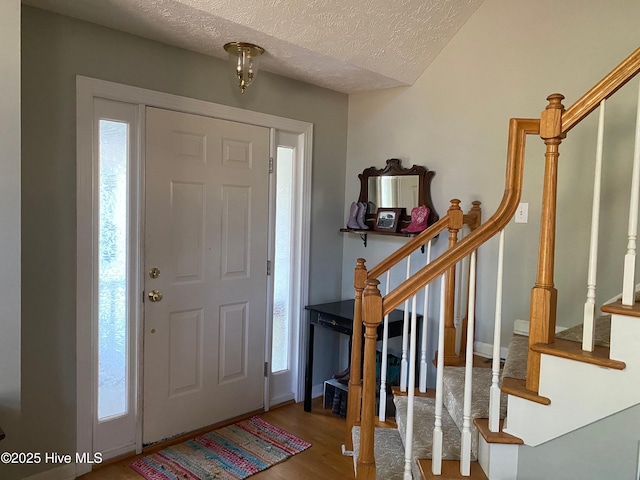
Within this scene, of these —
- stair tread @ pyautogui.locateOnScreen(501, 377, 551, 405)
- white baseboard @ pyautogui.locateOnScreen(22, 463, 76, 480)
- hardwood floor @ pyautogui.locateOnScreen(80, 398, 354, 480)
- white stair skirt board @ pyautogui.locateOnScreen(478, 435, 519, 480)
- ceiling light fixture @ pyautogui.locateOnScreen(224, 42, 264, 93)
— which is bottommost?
hardwood floor @ pyautogui.locateOnScreen(80, 398, 354, 480)

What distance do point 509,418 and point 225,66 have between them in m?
2.47

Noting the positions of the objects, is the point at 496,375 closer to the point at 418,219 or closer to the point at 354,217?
the point at 418,219

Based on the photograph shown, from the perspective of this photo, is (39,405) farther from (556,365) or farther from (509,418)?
(556,365)

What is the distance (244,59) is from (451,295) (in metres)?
1.76

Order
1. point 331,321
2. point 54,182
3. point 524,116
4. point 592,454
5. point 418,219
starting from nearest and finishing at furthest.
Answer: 1. point 592,454
2. point 54,182
3. point 524,116
4. point 418,219
5. point 331,321

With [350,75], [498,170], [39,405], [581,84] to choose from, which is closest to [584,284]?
[498,170]

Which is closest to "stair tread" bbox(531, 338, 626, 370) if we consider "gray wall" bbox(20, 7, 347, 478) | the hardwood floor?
the hardwood floor

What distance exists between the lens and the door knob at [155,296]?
2.72 meters

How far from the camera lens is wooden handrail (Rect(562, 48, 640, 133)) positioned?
151 centimetres

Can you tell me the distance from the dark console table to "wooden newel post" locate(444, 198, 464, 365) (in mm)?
503

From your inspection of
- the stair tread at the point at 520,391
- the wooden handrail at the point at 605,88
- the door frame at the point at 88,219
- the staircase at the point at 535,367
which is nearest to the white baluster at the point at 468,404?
the staircase at the point at 535,367

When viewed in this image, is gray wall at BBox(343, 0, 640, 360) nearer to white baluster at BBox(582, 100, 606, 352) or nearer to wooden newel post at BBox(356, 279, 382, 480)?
white baluster at BBox(582, 100, 606, 352)

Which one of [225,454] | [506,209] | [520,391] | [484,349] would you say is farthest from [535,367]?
[225,454]

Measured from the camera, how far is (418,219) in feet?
10.2
